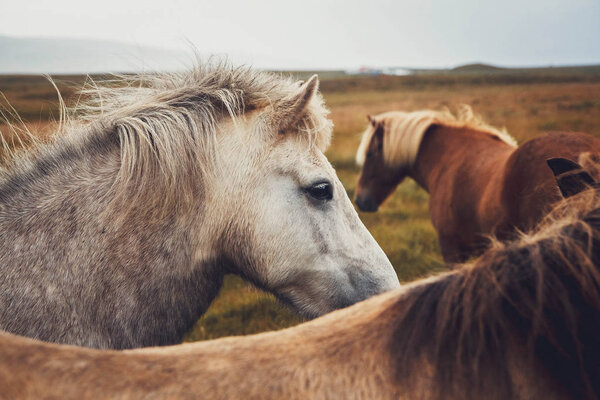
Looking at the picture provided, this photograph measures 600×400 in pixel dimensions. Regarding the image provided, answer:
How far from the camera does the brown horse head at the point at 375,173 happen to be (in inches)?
271

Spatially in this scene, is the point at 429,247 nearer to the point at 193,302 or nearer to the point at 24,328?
the point at 193,302

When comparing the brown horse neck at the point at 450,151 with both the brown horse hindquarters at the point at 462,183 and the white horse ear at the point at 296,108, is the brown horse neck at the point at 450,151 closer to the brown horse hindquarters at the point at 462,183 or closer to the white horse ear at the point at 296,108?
the brown horse hindquarters at the point at 462,183

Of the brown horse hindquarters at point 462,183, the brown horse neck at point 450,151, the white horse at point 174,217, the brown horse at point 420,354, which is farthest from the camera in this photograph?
the brown horse neck at point 450,151

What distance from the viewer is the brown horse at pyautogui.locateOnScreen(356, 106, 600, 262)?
3936 mm

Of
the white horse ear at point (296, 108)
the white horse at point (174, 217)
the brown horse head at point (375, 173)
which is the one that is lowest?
the brown horse head at point (375, 173)

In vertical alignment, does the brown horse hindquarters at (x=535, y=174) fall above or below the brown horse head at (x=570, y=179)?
below

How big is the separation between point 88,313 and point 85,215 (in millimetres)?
458

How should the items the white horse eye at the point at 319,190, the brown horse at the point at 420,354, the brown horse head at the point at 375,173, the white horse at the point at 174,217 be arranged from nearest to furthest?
1. the brown horse at the point at 420,354
2. the white horse at the point at 174,217
3. the white horse eye at the point at 319,190
4. the brown horse head at the point at 375,173

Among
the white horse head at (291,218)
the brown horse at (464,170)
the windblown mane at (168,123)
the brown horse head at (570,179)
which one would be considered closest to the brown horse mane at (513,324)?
the brown horse head at (570,179)

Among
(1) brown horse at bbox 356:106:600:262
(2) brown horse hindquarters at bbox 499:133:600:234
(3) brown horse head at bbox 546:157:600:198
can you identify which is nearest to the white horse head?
(3) brown horse head at bbox 546:157:600:198

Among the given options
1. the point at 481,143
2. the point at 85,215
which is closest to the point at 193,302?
the point at 85,215

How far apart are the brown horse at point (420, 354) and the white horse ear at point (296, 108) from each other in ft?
4.57

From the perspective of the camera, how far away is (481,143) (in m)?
5.71

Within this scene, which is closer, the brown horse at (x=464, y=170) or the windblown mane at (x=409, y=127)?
the brown horse at (x=464, y=170)
